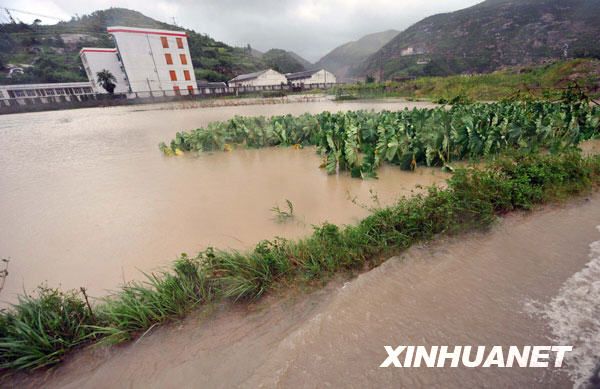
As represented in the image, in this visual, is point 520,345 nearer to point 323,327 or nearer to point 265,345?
point 323,327

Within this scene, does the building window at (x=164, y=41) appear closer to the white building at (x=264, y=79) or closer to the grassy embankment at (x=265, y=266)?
the white building at (x=264, y=79)

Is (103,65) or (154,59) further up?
(103,65)

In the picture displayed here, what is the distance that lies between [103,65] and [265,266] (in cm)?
6012

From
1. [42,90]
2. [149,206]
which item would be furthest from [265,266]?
[42,90]

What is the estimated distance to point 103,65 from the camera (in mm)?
46312

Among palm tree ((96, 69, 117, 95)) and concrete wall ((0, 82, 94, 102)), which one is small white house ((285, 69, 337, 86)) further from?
concrete wall ((0, 82, 94, 102))

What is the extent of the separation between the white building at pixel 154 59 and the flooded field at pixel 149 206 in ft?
131

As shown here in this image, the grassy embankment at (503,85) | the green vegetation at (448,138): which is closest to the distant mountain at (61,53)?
the grassy embankment at (503,85)

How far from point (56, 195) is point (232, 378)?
7144 millimetres

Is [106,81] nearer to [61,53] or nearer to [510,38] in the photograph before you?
[61,53]

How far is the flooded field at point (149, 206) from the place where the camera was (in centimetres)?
370

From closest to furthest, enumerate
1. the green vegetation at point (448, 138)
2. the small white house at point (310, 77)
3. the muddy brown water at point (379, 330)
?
the muddy brown water at point (379, 330)
the green vegetation at point (448, 138)
the small white house at point (310, 77)

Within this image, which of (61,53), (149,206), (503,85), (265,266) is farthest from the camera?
(61,53)

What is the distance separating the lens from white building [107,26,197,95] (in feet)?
131
